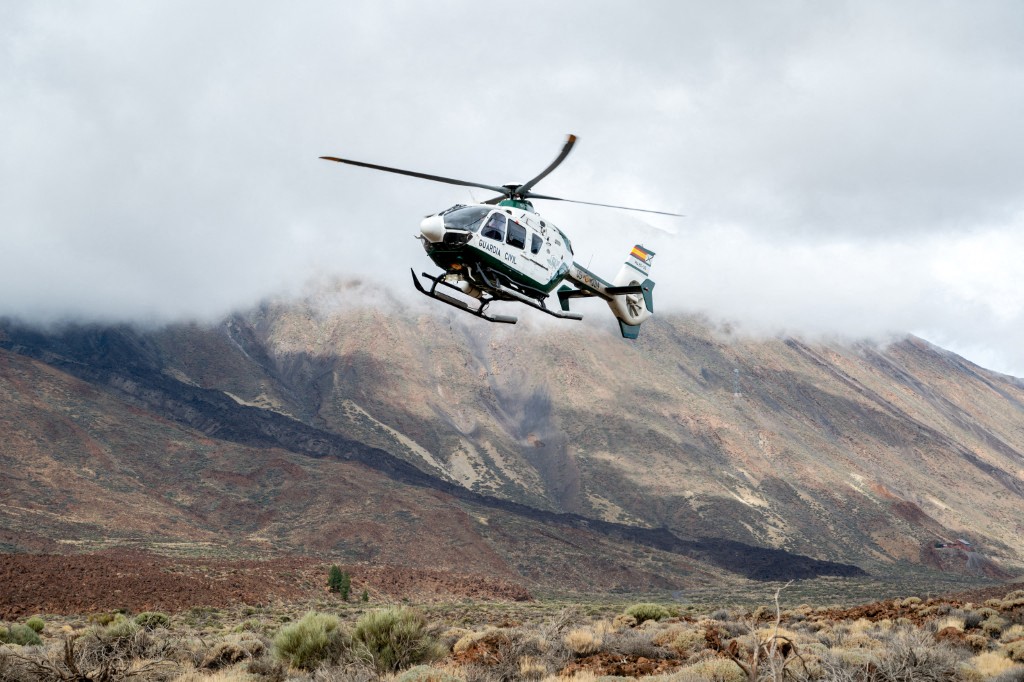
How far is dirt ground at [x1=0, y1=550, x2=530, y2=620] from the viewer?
39.9 meters

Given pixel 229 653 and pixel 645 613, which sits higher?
pixel 645 613

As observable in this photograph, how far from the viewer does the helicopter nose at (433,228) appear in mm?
18016

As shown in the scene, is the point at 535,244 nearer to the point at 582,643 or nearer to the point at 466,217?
the point at 466,217

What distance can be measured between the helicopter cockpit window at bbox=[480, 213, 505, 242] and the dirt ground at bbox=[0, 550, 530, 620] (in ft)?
104

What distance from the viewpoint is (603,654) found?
599 inches

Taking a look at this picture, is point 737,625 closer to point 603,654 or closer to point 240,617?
point 603,654

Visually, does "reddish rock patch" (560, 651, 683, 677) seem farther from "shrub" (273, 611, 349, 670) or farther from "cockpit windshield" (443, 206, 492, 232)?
"cockpit windshield" (443, 206, 492, 232)

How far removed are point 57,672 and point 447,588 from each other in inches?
2117

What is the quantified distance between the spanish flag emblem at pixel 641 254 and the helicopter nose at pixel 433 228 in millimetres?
10011

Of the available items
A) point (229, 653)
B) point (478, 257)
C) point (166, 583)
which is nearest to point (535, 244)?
point (478, 257)

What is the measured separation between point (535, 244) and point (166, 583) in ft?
119

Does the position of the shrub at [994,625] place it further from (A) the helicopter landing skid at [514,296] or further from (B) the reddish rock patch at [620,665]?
(A) the helicopter landing skid at [514,296]

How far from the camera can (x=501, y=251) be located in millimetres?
18891

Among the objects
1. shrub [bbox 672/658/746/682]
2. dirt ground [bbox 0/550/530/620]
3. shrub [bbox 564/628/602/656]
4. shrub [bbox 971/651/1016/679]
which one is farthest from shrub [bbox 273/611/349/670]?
dirt ground [bbox 0/550/530/620]
